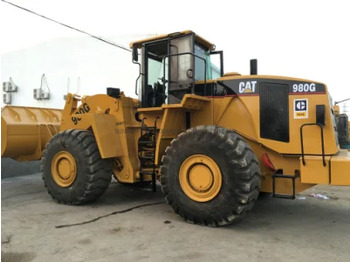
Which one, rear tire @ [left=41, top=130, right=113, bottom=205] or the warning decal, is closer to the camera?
the warning decal

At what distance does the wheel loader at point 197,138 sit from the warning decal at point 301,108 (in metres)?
0.01

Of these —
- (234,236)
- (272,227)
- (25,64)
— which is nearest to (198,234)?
(234,236)

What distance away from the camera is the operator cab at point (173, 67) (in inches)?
207

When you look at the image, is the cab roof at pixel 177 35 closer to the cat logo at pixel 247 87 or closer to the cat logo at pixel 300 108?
the cat logo at pixel 247 87

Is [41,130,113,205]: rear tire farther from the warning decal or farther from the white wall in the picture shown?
the white wall

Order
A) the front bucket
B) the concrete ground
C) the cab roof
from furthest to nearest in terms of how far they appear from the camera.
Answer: the front bucket
the cab roof
the concrete ground

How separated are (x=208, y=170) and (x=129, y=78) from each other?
1361 cm

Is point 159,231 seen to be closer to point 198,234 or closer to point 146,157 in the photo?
point 198,234

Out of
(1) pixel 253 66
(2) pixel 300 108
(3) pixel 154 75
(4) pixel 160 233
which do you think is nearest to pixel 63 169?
(3) pixel 154 75

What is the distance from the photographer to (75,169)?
5688 millimetres

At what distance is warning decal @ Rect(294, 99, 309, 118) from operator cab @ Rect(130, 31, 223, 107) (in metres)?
1.33

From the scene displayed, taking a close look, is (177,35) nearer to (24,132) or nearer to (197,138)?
(197,138)

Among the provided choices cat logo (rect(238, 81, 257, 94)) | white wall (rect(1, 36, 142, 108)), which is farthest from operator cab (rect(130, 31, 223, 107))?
white wall (rect(1, 36, 142, 108))

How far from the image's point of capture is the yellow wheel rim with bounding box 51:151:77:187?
5.73 m
